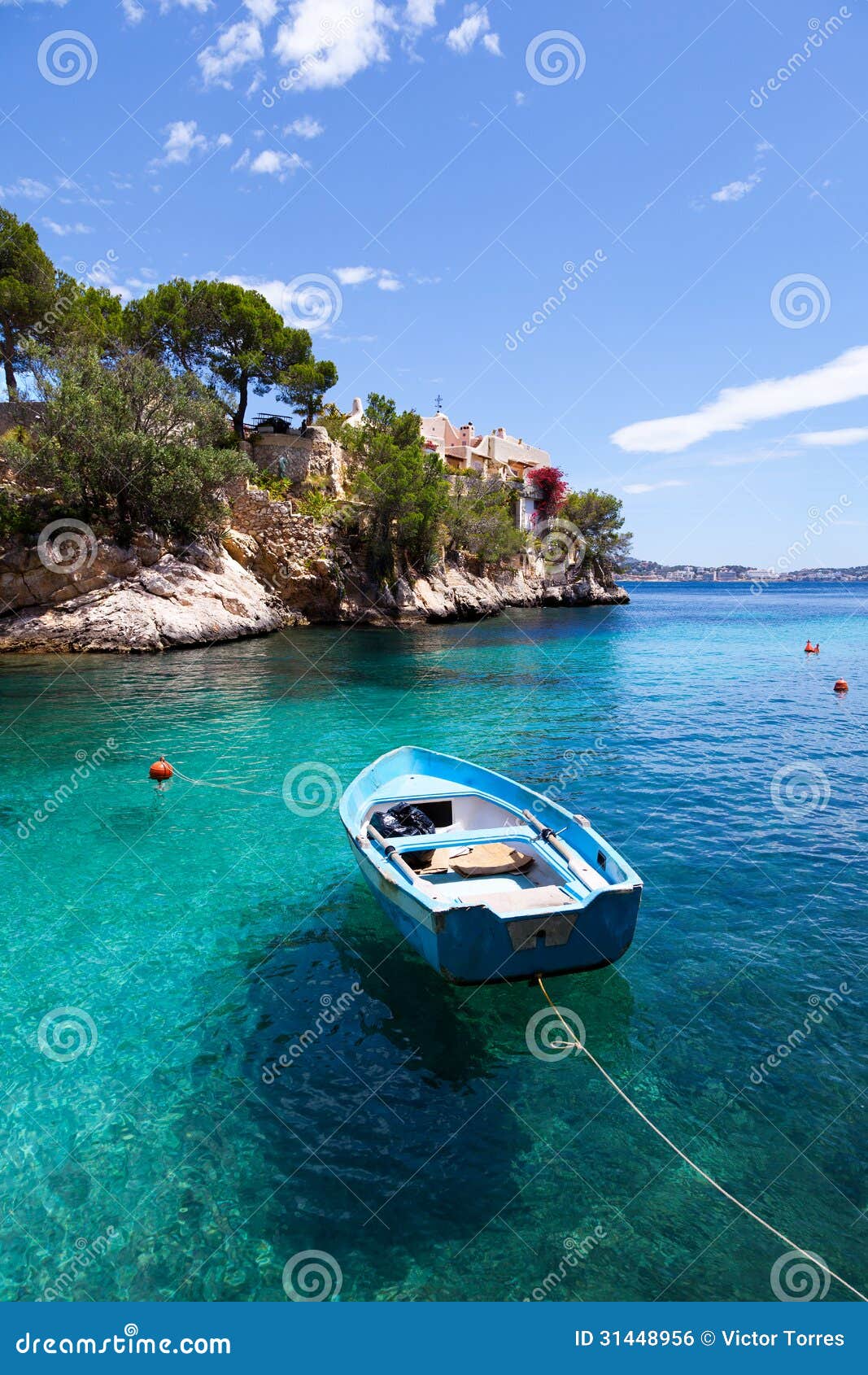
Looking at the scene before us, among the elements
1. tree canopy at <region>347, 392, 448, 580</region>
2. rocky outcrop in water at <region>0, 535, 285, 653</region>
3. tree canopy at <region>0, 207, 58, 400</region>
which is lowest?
rocky outcrop in water at <region>0, 535, 285, 653</region>

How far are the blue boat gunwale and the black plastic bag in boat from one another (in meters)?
0.26

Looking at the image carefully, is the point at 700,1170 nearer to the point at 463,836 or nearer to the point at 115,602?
the point at 463,836

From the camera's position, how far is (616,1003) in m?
7.61

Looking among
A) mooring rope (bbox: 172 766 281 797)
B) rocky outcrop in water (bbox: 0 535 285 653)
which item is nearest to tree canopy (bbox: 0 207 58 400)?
rocky outcrop in water (bbox: 0 535 285 653)

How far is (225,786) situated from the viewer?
1467 cm

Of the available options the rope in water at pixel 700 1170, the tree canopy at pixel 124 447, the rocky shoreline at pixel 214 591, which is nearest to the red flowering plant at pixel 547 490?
the rocky shoreline at pixel 214 591

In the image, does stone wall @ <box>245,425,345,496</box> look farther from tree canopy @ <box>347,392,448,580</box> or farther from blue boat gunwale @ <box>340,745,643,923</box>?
blue boat gunwale @ <box>340,745,643,923</box>

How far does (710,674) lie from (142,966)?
91.7 ft

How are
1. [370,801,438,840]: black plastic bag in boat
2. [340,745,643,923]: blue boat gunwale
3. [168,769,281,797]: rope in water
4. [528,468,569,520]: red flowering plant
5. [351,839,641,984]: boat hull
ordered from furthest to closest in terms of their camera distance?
1. [528,468,569,520]: red flowering plant
2. [168,769,281,797]: rope in water
3. [370,801,438,840]: black plastic bag in boat
4. [340,745,643,923]: blue boat gunwale
5. [351,839,641,984]: boat hull

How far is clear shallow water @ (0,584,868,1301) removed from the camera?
196 inches

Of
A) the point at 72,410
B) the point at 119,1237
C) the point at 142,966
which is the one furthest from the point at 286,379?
the point at 119,1237

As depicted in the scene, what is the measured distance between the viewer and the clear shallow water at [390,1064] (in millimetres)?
4984

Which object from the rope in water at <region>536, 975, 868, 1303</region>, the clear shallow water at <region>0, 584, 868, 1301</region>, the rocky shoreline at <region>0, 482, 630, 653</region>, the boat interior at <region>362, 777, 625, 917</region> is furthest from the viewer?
the rocky shoreline at <region>0, 482, 630, 653</region>

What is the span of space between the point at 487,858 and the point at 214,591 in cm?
3051
